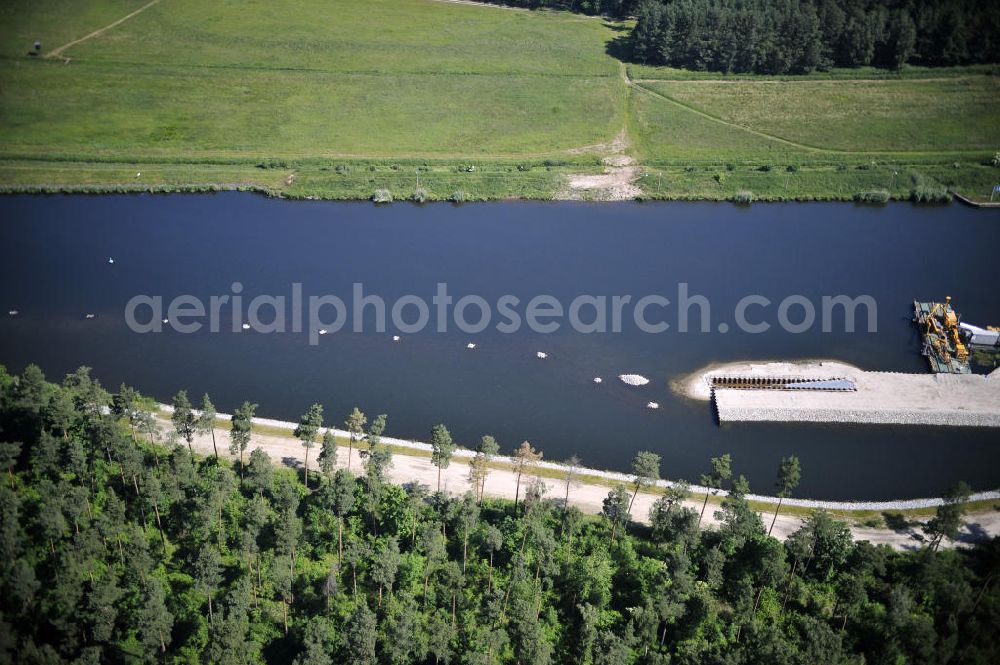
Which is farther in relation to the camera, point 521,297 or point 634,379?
point 521,297

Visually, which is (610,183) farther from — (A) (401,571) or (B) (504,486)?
(A) (401,571)

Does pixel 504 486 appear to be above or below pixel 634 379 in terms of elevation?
below

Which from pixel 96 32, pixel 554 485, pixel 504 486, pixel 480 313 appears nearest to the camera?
pixel 504 486

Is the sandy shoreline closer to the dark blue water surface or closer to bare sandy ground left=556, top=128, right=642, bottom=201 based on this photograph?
the dark blue water surface

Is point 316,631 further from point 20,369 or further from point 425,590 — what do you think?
point 20,369

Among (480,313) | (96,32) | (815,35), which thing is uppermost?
(815,35)

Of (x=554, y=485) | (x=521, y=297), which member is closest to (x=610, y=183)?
(x=521, y=297)
